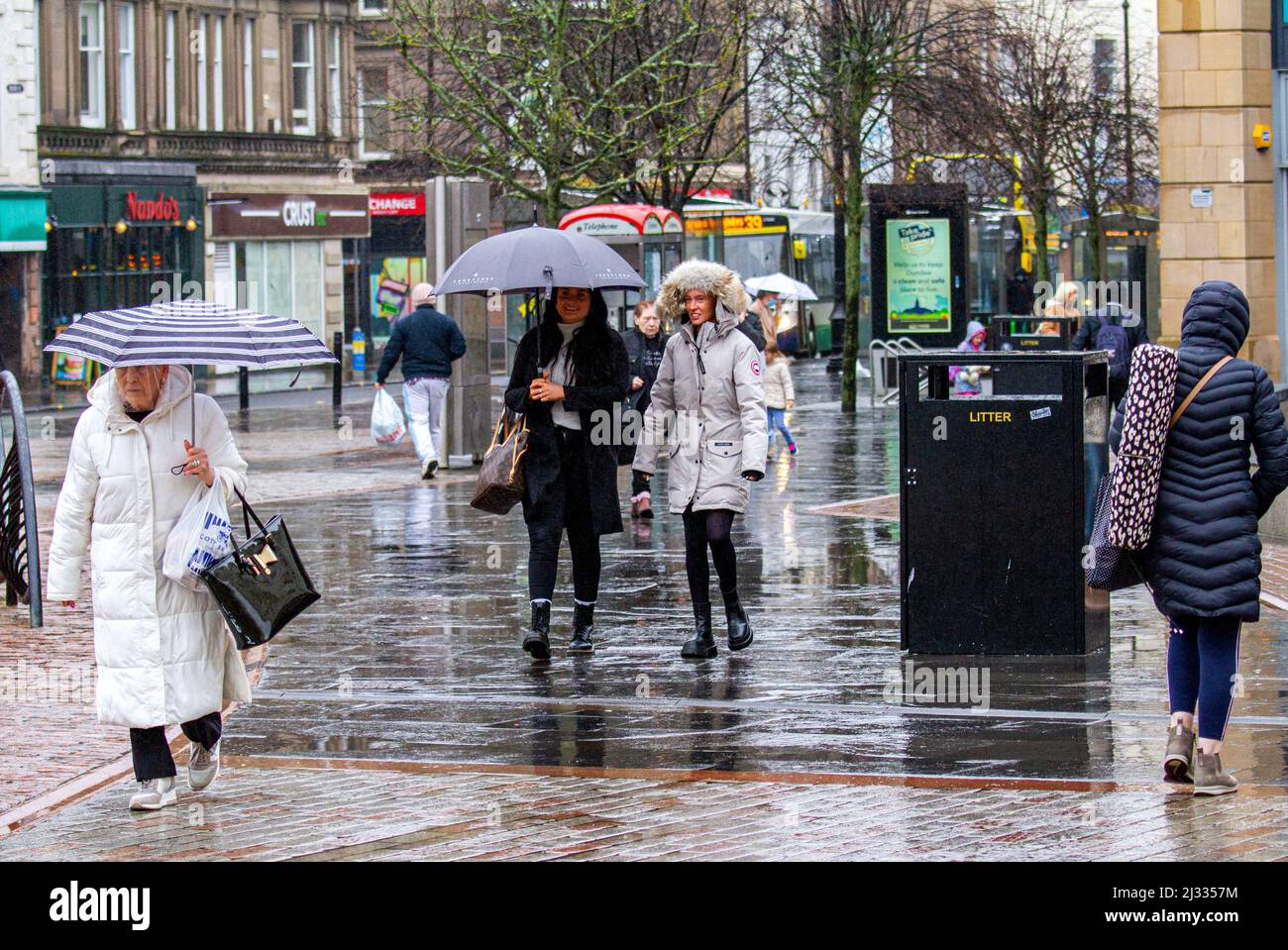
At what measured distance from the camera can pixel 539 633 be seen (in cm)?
966

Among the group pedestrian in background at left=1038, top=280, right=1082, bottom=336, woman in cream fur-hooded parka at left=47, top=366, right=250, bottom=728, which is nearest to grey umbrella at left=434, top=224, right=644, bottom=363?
woman in cream fur-hooded parka at left=47, top=366, right=250, bottom=728

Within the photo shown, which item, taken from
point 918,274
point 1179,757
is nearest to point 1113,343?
point 1179,757

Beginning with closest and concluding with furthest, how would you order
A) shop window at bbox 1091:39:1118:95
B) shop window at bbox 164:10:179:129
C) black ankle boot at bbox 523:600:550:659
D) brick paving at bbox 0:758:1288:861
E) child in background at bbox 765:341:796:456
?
brick paving at bbox 0:758:1288:861, black ankle boot at bbox 523:600:550:659, child in background at bbox 765:341:796:456, shop window at bbox 1091:39:1118:95, shop window at bbox 164:10:179:129

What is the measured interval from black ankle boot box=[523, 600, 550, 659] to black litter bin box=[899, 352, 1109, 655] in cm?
167

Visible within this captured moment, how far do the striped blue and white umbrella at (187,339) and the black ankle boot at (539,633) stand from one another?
8.70ft

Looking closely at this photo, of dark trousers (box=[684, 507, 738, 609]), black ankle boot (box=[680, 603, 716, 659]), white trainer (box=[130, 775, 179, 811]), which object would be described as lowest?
white trainer (box=[130, 775, 179, 811])

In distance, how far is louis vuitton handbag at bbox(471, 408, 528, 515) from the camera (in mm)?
9727

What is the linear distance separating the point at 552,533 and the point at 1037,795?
138 inches

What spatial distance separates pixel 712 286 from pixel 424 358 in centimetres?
955

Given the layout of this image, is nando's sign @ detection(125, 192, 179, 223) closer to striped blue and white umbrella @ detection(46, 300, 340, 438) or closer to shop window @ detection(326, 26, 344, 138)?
shop window @ detection(326, 26, 344, 138)

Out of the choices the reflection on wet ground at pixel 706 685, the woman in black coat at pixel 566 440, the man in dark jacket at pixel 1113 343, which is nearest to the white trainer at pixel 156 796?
the reflection on wet ground at pixel 706 685

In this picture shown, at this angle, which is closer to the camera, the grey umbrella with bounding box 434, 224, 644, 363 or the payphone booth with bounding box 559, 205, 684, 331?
the grey umbrella with bounding box 434, 224, 644, 363

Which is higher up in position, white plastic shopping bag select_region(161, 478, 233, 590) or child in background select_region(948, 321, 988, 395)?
child in background select_region(948, 321, 988, 395)
